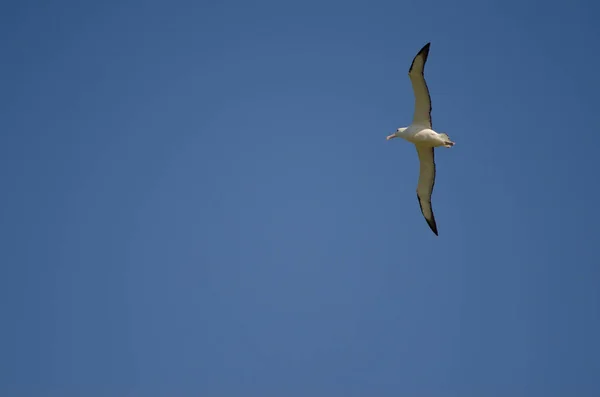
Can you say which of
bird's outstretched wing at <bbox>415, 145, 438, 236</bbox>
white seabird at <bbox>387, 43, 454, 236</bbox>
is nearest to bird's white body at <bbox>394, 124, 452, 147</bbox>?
white seabird at <bbox>387, 43, 454, 236</bbox>

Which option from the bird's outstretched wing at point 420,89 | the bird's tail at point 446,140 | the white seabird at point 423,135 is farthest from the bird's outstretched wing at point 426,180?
the bird's outstretched wing at point 420,89

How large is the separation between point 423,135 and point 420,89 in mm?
2518

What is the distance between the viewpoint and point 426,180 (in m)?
41.1

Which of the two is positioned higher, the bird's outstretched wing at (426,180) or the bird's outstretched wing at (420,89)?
the bird's outstretched wing at (420,89)

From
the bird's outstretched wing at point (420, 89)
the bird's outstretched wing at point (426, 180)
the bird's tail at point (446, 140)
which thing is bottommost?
the bird's outstretched wing at point (426, 180)

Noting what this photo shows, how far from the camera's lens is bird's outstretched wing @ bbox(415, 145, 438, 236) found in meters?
40.2

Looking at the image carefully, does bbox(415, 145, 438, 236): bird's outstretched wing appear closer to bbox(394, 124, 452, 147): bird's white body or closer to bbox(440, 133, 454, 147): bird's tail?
bbox(394, 124, 452, 147): bird's white body

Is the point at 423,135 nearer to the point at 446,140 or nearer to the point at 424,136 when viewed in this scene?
the point at 424,136

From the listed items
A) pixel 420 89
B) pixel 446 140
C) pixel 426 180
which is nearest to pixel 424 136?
pixel 446 140

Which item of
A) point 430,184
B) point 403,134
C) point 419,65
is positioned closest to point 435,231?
point 430,184

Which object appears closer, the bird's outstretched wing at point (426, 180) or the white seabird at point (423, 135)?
the white seabird at point (423, 135)

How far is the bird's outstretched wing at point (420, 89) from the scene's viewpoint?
3601 cm

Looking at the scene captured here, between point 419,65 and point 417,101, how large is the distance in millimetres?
2236

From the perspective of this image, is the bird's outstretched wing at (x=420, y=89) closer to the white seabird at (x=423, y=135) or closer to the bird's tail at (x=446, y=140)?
the white seabird at (x=423, y=135)
